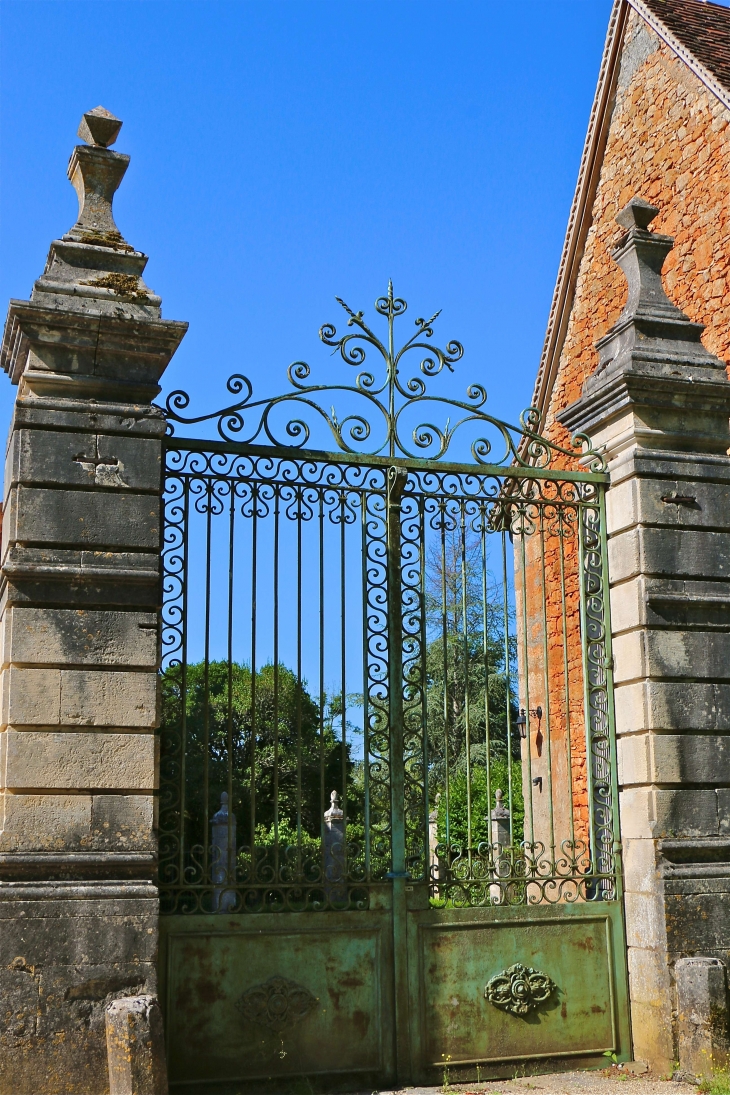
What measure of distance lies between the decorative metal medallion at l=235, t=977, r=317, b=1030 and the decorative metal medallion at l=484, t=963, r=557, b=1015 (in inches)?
44.0

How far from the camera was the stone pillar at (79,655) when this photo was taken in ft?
18.1

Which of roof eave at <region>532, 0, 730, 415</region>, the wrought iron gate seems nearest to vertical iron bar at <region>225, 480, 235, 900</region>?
the wrought iron gate

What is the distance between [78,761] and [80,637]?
2.08 feet

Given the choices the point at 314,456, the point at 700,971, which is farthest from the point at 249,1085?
the point at 314,456

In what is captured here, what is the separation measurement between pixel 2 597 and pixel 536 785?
7697 millimetres

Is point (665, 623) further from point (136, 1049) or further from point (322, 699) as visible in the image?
point (136, 1049)

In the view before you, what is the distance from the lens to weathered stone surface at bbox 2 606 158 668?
5832 millimetres

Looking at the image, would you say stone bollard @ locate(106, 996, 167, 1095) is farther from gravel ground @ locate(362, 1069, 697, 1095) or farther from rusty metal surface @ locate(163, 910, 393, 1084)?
gravel ground @ locate(362, 1069, 697, 1095)

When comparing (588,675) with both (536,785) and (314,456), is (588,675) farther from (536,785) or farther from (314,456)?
(536,785)

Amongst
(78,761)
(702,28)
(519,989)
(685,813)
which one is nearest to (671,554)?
(685,813)

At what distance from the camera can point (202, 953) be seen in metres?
6.04

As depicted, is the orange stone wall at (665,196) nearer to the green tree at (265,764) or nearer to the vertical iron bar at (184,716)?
the green tree at (265,764)

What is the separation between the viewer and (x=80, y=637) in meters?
5.93

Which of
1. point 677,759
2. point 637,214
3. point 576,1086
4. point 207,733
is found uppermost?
point 637,214
